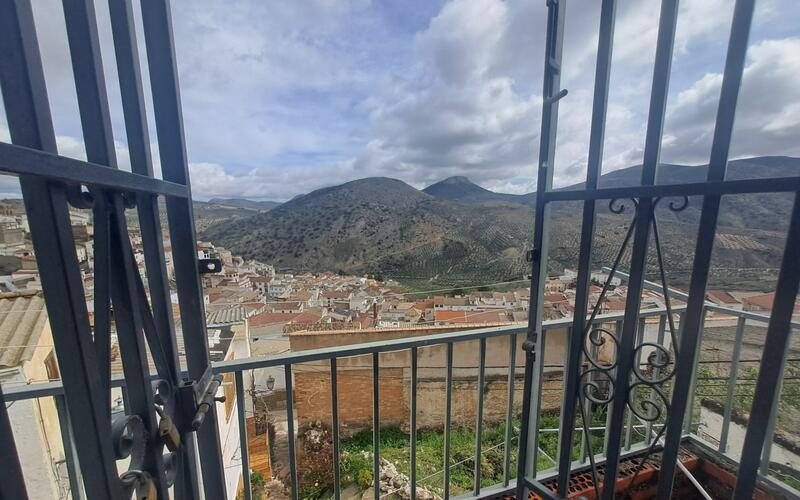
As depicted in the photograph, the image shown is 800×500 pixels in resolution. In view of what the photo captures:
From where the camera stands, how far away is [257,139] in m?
3.47

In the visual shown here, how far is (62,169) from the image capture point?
0.49 m

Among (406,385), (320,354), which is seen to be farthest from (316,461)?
(320,354)

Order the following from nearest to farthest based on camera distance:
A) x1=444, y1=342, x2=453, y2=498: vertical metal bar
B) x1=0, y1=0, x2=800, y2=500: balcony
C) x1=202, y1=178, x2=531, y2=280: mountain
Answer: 1. x1=0, y1=0, x2=800, y2=500: balcony
2. x1=444, y1=342, x2=453, y2=498: vertical metal bar
3. x1=202, y1=178, x2=531, y2=280: mountain

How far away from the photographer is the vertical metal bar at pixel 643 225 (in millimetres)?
829

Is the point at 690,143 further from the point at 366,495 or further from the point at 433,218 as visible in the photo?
the point at 366,495

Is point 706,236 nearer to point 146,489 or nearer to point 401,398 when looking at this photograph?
point 146,489

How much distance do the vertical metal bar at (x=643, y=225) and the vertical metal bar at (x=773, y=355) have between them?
25cm

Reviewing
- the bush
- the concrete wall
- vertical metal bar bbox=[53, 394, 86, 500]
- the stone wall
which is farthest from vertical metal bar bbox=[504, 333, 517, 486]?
the bush

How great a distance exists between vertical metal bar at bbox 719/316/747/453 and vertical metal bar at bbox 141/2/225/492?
2.37m

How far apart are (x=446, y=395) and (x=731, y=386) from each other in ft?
5.17

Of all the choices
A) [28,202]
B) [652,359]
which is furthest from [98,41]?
[652,359]

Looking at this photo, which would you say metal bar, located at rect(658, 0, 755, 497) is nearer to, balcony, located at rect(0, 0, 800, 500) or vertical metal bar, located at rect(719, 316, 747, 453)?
balcony, located at rect(0, 0, 800, 500)

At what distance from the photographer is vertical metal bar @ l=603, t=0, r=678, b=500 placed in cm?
83

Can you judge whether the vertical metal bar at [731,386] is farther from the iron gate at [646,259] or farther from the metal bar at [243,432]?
the metal bar at [243,432]
